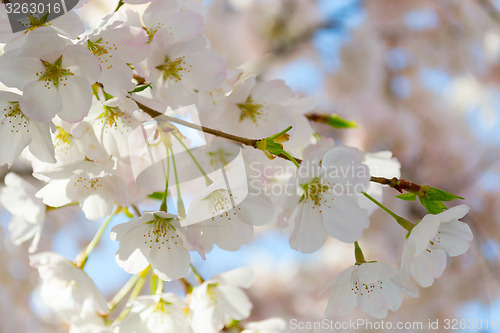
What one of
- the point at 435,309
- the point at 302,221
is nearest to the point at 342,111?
the point at 435,309

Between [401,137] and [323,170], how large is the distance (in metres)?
2.41

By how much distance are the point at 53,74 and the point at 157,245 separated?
28 cm

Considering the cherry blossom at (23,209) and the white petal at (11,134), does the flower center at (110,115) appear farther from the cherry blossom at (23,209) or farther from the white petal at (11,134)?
the cherry blossom at (23,209)

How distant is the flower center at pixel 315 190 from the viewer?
672mm

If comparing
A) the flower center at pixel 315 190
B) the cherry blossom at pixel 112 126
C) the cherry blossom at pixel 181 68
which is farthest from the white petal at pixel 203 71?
the flower center at pixel 315 190

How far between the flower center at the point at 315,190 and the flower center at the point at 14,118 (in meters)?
0.41

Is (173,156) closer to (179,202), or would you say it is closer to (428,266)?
(179,202)

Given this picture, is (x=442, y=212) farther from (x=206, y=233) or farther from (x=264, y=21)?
(x=264, y=21)

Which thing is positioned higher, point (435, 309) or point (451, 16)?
point (451, 16)

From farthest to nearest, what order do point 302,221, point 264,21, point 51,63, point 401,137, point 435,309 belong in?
point 264,21 → point 435,309 → point 401,137 → point 302,221 → point 51,63

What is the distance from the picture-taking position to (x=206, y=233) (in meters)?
0.67

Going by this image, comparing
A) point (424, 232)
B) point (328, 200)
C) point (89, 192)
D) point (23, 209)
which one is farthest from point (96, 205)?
point (424, 232)

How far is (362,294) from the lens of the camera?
0.70 metres

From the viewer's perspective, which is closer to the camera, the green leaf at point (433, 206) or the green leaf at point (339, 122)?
the green leaf at point (433, 206)
